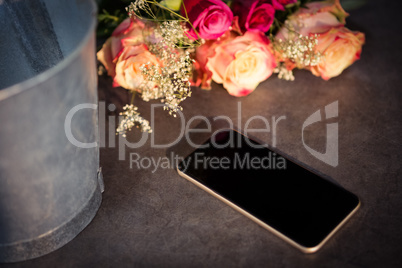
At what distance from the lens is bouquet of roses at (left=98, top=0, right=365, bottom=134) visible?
62 centimetres

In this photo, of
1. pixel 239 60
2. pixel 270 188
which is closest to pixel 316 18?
pixel 239 60

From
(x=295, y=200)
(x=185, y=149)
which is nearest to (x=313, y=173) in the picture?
(x=295, y=200)

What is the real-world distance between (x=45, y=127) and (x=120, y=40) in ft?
0.99

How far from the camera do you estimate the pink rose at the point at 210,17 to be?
61 cm

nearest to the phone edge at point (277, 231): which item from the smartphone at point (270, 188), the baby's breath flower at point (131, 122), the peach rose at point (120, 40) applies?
the smartphone at point (270, 188)

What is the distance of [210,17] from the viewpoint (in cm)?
61

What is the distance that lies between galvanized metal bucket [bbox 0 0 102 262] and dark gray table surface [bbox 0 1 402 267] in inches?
1.9

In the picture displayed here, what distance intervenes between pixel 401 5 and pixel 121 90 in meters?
0.59

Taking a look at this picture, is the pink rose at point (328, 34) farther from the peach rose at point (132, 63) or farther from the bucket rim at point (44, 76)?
the bucket rim at point (44, 76)

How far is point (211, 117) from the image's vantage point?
2.23 ft

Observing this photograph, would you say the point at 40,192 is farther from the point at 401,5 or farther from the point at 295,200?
the point at 401,5

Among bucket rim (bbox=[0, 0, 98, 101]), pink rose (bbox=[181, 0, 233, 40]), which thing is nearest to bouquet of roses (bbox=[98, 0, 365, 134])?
pink rose (bbox=[181, 0, 233, 40])

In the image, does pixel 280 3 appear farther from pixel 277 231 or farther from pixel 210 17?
pixel 277 231

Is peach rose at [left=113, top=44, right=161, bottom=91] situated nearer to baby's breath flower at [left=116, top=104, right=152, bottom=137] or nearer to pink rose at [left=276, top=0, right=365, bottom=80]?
baby's breath flower at [left=116, top=104, right=152, bottom=137]
